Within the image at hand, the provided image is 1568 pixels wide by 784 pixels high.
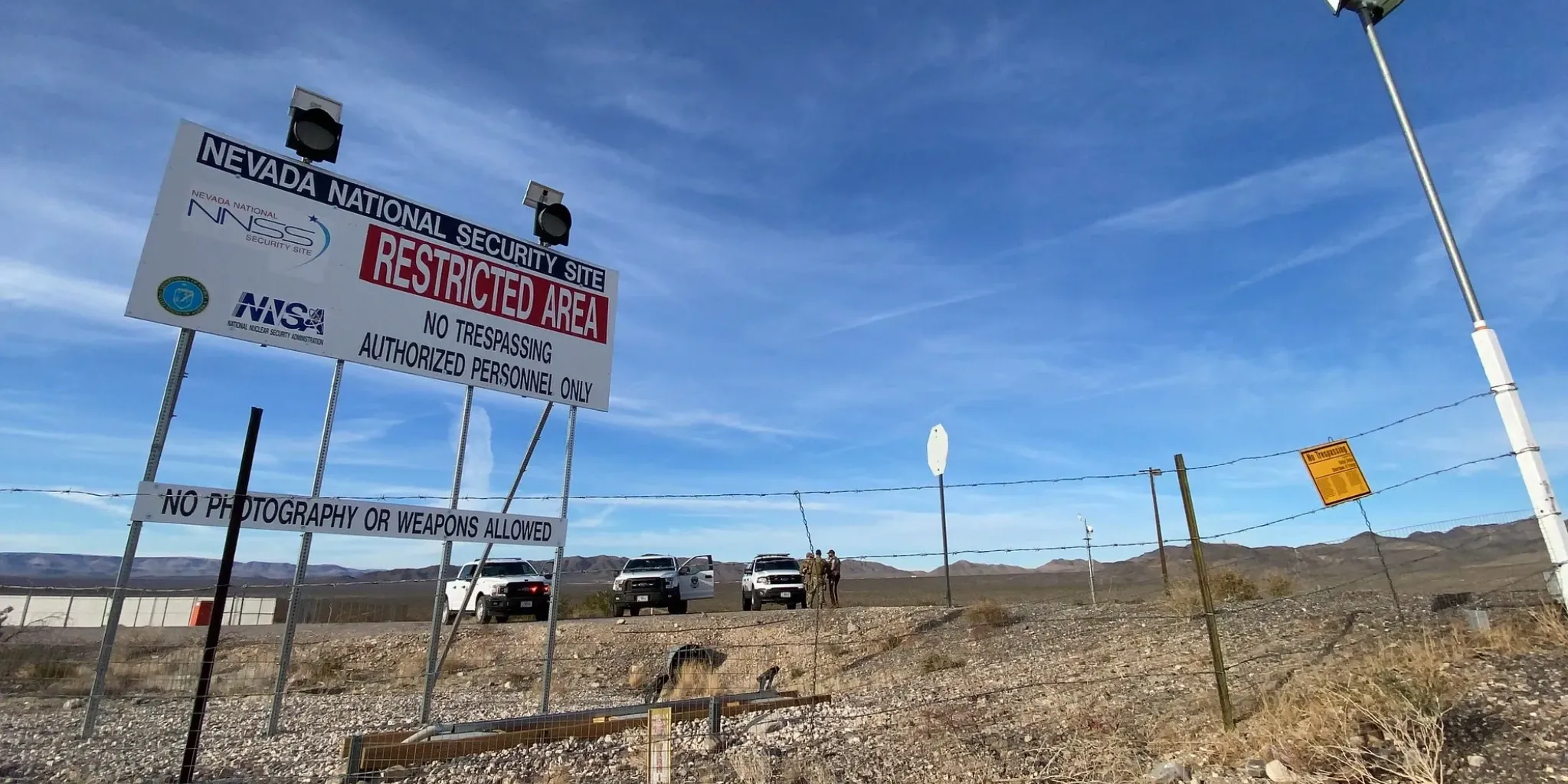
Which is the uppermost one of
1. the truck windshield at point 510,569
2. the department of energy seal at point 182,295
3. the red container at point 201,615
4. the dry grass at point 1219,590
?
the department of energy seal at point 182,295

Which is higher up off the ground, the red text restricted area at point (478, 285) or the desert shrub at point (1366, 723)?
the red text restricted area at point (478, 285)

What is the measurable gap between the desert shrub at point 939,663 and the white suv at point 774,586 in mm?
11412

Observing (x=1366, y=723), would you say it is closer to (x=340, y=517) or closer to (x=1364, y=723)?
(x=1364, y=723)

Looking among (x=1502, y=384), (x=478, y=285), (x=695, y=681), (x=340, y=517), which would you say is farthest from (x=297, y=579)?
(x=1502, y=384)

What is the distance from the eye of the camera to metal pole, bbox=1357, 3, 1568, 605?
646 centimetres

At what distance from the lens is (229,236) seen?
304 inches

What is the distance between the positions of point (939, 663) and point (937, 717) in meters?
4.74

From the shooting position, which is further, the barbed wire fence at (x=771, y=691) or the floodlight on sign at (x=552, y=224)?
the floodlight on sign at (x=552, y=224)

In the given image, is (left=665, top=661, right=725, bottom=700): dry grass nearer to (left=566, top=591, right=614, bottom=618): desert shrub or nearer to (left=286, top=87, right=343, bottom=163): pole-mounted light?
(left=286, top=87, right=343, bottom=163): pole-mounted light

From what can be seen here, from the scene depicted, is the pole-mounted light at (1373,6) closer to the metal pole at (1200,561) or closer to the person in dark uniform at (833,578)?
the metal pole at (1200,561)

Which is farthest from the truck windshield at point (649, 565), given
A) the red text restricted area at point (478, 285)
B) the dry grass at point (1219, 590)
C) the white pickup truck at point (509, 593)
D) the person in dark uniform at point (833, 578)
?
the red text restricted area at point (478, 285)

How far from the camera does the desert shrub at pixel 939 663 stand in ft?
38.9

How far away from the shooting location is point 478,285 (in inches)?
367

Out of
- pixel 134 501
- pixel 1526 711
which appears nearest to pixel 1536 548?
pixel 1526 711
